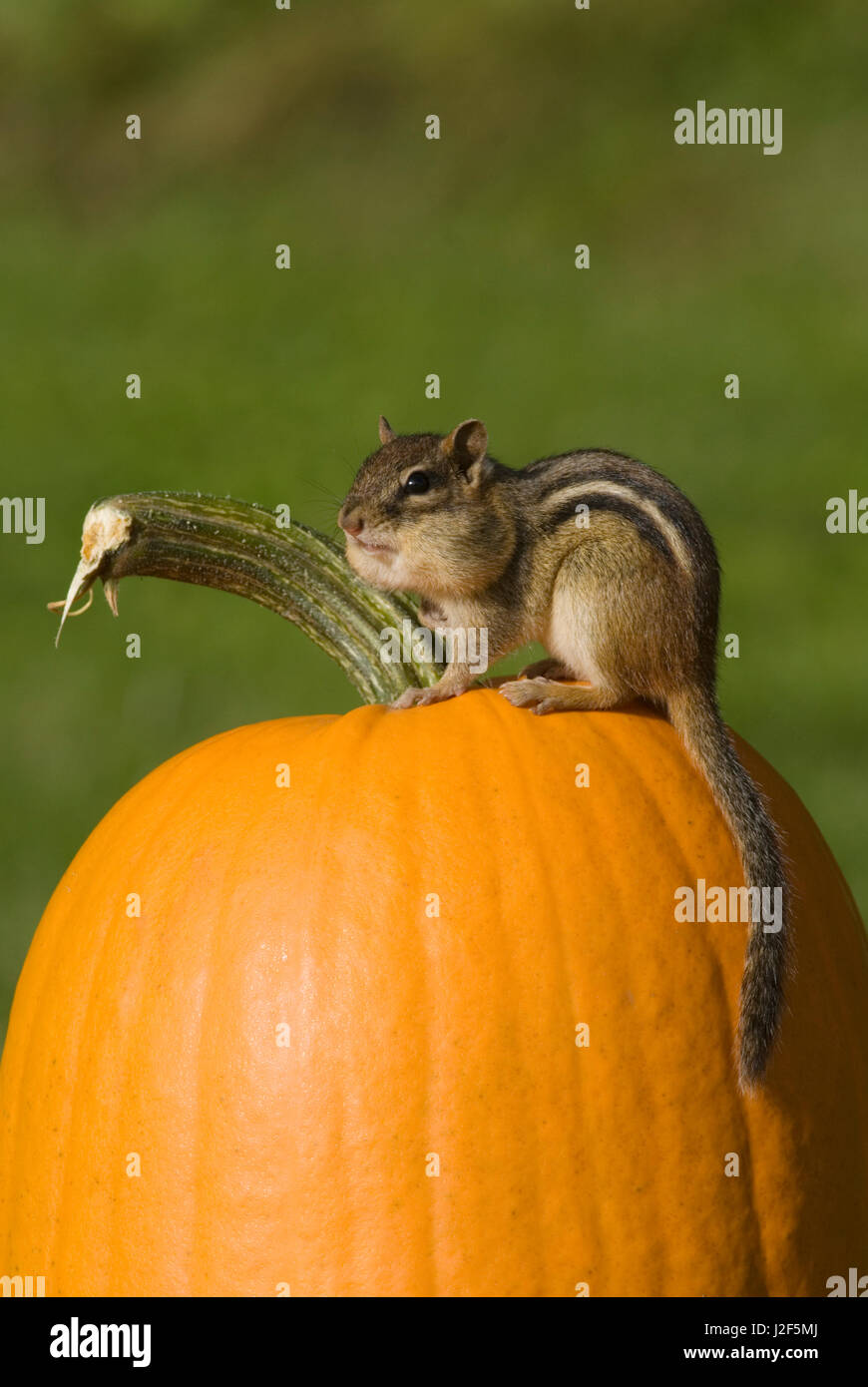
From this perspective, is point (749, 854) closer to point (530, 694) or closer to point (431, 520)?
point (530, 694)

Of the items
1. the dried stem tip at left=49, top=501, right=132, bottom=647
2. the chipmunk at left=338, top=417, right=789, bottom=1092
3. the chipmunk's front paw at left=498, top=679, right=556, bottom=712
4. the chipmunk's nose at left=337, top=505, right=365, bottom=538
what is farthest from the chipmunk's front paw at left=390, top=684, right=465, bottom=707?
the dried stem tip at left=49, top=501, right=132, bottom=647

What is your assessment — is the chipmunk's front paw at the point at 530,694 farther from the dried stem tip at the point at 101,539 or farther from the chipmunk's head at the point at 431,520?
the dried stem tip at the point at 101,539

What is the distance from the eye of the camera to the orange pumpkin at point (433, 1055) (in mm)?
2643

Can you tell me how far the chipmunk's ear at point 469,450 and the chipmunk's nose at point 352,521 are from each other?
0.19 metres

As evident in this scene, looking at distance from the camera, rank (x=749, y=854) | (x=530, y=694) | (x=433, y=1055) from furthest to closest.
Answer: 1. (x=530, y=694)
2. (x=749, y=854)
3. (x=433, y=1055)

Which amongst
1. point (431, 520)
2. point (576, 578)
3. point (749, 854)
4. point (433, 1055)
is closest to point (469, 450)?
point (431, 520)

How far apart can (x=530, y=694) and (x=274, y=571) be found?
21.0 inches

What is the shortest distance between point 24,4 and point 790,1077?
11113 millimetres

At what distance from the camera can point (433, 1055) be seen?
2.65 metres

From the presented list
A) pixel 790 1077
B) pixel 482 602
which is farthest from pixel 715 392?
pixel 790 1077

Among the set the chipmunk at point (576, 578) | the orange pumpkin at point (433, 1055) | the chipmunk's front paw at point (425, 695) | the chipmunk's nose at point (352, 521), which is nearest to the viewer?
the orange pumpkin at point (433, 1055)

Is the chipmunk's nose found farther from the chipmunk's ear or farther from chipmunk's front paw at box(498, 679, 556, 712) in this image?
chipmunk's front paw at box(498, 679, 556, 712)

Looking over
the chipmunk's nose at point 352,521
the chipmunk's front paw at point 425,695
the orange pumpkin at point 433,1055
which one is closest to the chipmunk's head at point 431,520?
the chipmunk's nose at point 352,521

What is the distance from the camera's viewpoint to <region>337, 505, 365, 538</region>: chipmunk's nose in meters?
3.22
